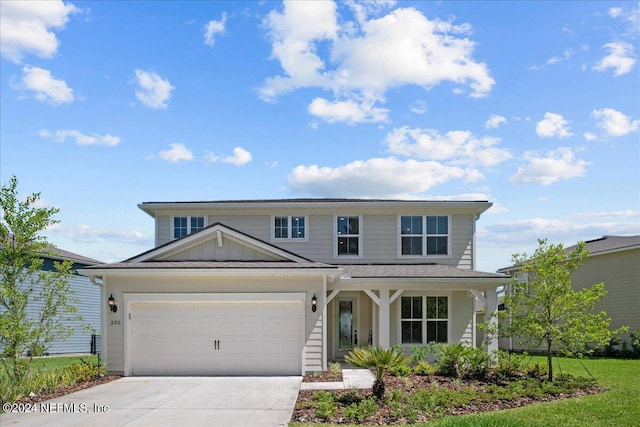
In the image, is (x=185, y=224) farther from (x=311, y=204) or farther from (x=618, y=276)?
(x=618, y=276)

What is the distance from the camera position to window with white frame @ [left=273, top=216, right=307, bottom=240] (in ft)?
62.9

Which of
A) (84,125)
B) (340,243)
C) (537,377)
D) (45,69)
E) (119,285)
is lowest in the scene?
(537,377)

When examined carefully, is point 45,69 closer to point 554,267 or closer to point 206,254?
point 206,254

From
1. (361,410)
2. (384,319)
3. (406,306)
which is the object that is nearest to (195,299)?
(384,319)

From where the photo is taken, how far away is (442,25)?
13.9 metres

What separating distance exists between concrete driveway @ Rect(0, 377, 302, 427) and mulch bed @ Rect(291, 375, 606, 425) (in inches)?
13.4

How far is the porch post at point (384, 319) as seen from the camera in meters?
15.4

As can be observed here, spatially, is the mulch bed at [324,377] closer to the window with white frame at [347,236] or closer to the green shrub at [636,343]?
the window with white frame at [347,236]

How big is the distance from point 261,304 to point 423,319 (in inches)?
234

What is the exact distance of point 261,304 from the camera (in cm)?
1438

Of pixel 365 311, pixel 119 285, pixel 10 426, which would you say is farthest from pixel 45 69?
pixel 365 311

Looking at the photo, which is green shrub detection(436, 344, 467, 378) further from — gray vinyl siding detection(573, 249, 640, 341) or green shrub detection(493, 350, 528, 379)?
gray vinyl siding detection(573, 249, 640, 341)

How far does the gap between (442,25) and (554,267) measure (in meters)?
6.69

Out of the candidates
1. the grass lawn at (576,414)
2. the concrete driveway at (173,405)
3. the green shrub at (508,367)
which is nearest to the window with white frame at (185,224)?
the concrete driveway at (173,405)
